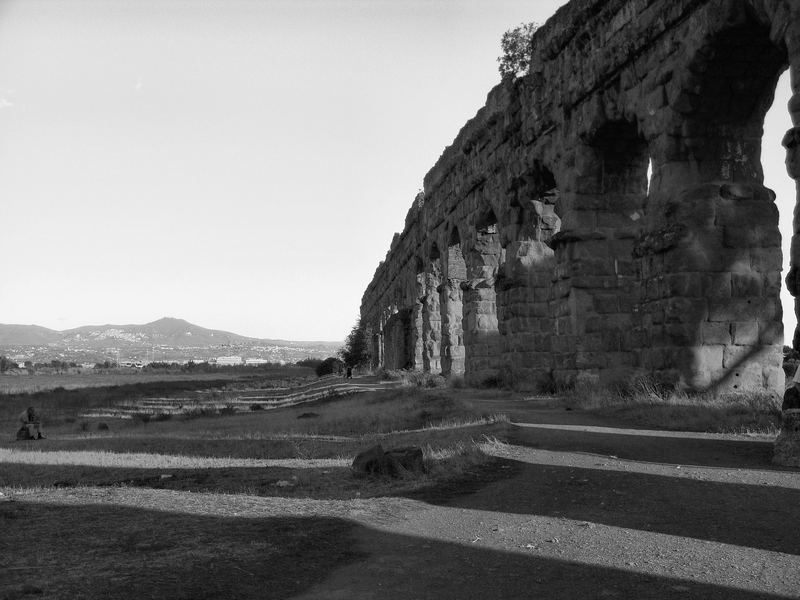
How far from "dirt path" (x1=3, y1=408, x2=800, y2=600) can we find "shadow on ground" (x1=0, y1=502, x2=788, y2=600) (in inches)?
0.7

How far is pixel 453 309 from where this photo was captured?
24.1 metres

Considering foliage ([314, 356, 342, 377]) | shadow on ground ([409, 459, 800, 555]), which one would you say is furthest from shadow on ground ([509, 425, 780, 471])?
foliage ([314, 356, 342, 377])

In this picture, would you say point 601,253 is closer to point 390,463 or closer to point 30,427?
point 390,463

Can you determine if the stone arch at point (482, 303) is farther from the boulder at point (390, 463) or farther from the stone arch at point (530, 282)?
the boulder at point (390, 463)

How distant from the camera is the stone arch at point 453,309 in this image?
24.0 meters

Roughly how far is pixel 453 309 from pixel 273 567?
19928 mm

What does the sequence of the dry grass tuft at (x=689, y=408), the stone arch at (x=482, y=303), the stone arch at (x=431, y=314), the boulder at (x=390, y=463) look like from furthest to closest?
1. the stone arch at (x=431, y=314)
2. the stone arch at (x=482, y=303)
3. the dry grass tuft at (x=689, y=408)
4. the boulder at (x=390, y=463)

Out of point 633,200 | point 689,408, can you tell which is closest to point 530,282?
point 633,200

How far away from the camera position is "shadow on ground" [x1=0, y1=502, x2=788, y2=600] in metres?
3.88

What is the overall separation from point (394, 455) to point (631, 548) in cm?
329

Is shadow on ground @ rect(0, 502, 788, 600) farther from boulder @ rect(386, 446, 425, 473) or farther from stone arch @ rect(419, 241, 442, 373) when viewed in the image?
stone arch @ rect(419, 241, 442, 373)

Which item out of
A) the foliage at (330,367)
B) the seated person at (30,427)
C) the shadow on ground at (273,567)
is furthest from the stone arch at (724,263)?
the foliage at (330,367)

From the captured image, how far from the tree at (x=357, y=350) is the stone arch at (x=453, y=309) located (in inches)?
1046

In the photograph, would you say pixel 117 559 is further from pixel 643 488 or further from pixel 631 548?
pixel 643 488
